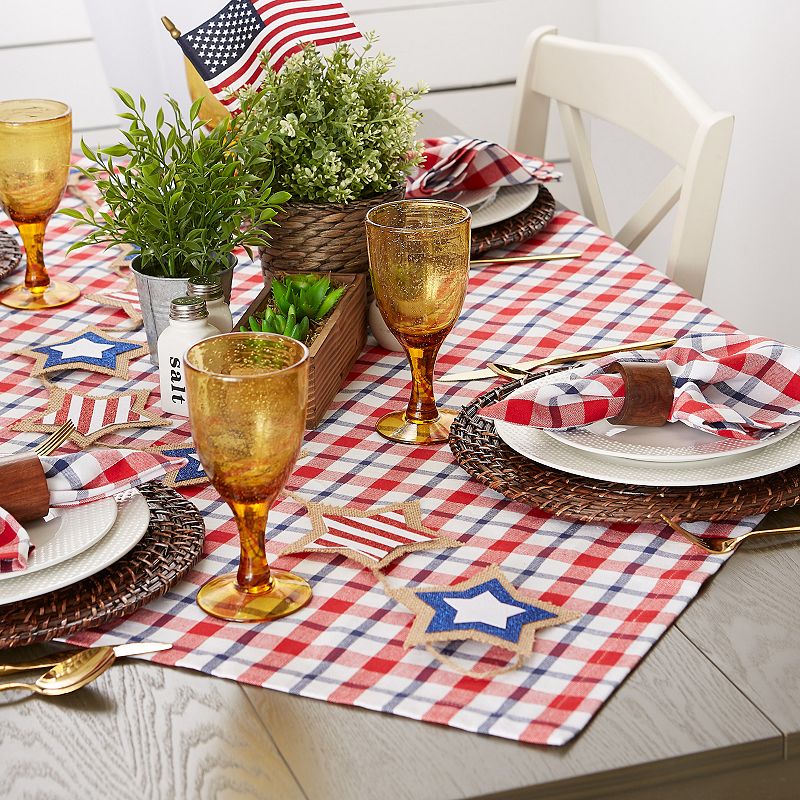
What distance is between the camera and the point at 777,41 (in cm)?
239

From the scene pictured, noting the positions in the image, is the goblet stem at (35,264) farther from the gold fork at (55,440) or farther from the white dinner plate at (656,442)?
the white dinner plate at (656,442)

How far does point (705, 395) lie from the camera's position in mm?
920

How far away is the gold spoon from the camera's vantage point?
2.25 ft

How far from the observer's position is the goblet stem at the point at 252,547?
Answer: 2.43 feet

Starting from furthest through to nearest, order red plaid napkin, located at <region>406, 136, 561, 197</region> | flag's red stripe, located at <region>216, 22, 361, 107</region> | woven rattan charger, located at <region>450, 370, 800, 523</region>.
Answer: red plaid napkin, located at <region>406, 136, 561, 197</region> → flag's red stripe, located at <region>216, 22, 361, 107</region> → woven rattan charger, located at <region>450, 370, 800, 523</region>

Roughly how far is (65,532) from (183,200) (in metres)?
0.37

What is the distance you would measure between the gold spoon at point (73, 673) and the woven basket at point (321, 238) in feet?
1.74

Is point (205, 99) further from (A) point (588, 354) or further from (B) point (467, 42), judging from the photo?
(B) point (467, 42)

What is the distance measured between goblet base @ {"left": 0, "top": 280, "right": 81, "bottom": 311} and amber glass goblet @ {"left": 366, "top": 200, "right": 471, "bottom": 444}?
1.59 feet

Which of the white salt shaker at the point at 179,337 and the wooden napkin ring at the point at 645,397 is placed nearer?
the wooden napkin ring at the point at 645,397

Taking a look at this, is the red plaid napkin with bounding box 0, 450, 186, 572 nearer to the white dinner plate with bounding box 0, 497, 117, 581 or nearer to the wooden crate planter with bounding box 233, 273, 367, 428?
the white dinner plate with bounding box 0, 497, 117, 581

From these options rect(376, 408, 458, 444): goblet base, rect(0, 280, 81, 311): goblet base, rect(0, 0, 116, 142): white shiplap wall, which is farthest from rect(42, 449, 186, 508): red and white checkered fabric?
rect(0, 0, 116, 142): white shiplap wall

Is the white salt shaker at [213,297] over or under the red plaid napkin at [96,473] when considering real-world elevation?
over

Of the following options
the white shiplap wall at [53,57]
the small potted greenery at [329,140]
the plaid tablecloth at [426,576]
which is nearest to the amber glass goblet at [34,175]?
the plaid tablecloth at [426,576]
